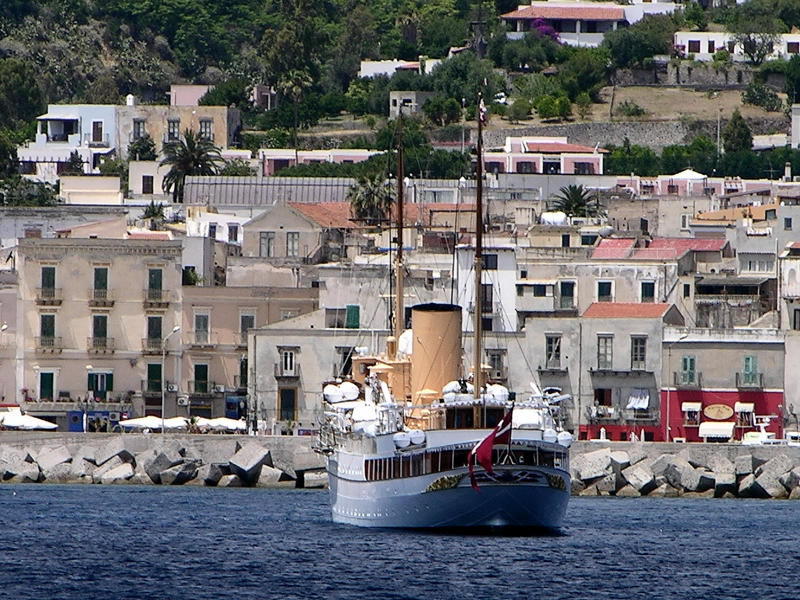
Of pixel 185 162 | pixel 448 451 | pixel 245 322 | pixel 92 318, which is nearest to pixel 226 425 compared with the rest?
pixel 245 322

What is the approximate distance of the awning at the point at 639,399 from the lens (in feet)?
348

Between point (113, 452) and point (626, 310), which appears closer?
point (113, 452)

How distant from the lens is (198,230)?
5531 inches

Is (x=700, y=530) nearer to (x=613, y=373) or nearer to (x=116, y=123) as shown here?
(x=613, y=373)

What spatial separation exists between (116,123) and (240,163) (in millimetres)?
14204

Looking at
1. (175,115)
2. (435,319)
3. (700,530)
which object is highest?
(175,115)

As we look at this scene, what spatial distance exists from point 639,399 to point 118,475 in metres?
19.3

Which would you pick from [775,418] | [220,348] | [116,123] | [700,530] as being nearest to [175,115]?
[116,123]

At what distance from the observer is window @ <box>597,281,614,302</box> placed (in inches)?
4473

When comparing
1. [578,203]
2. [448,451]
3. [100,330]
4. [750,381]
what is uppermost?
[578,203]

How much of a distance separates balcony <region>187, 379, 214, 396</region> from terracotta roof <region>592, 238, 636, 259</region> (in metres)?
16.0

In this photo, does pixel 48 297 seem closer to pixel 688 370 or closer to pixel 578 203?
pixel 688 370

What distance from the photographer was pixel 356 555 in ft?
238

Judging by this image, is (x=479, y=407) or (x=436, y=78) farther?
(x=436, y=78)
